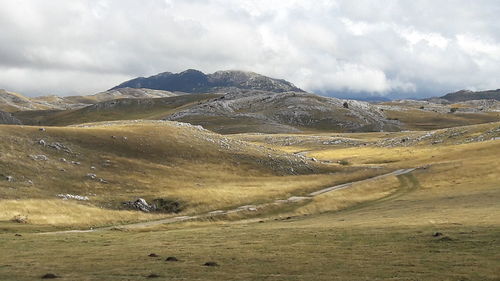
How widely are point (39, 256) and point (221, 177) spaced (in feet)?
226

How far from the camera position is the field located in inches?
1300

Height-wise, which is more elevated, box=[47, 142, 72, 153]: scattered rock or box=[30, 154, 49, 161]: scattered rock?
box=[47, 142, 72, 153]: scattered rock

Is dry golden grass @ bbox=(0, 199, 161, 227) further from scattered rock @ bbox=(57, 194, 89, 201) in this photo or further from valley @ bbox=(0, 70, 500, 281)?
scattered rock @ bbox=(57, 194, 89, 201)

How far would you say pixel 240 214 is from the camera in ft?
248

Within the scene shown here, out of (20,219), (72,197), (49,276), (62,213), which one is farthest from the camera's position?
(72,197)

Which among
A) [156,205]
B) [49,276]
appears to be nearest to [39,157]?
[156,205]

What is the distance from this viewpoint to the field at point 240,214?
108 feet

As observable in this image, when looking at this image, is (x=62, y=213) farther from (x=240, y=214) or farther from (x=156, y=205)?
(x=240, y=214)

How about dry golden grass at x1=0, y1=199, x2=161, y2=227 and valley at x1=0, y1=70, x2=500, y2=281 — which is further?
dry golden grass at x1=0, y1=199, x2=161, y2=227

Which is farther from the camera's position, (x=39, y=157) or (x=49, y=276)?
(x=39, y=157)

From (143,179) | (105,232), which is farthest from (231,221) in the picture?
(143,179)

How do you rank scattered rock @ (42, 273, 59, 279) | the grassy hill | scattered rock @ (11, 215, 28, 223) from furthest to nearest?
the grassy hill
scattered rock @ (11, 215, 28, 223)
scattered rock @ (42, 273, 59, 279)

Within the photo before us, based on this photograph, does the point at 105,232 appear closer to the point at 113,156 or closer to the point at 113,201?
the point at 113,201

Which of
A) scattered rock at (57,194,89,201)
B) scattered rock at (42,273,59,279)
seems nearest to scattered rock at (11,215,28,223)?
scattered rock at (57,194,89,201)
